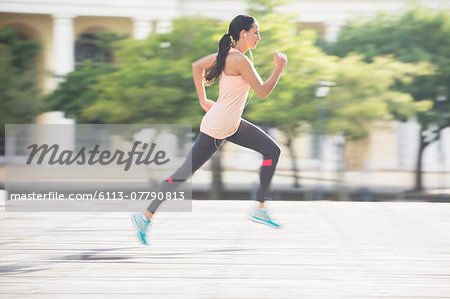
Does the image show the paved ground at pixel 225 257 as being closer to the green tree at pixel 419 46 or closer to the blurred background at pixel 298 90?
the blurred background at pixel 298 90

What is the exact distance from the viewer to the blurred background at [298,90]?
58.3 ft

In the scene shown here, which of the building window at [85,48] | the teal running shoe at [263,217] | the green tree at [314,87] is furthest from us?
the building window at [85,48]

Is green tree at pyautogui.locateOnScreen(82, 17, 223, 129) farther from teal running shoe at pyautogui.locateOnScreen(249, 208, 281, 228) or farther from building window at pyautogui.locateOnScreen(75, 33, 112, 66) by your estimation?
teal running shoe at pyautogui.locateOnScreen(249, 208, 281, 228)

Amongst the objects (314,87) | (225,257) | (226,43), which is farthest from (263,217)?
(314,87)

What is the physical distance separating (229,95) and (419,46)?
17.7 m

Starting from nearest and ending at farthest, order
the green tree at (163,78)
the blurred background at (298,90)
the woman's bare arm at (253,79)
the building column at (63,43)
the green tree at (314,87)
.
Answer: the woman's bare arm at (253,79)
the green tree at (314,87)
the blurred background at (298,90)
the green tree at (163,78)
the building column at (63,43)

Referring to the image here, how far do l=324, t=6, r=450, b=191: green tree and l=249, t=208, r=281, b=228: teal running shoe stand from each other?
53.1ft

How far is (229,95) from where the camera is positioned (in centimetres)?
436

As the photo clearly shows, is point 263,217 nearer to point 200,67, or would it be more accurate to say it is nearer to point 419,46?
point 200,67

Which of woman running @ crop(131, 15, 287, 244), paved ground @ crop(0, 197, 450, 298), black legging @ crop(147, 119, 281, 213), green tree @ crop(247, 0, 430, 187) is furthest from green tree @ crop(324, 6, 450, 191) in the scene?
woman running @ crop(131, 15, 287, 244)

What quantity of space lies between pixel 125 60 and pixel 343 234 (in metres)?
15.2

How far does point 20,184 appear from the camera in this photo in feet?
59.4

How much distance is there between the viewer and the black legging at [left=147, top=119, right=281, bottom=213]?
439 cm

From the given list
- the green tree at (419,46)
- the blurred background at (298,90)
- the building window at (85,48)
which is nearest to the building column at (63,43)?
the building window at (85,48)
